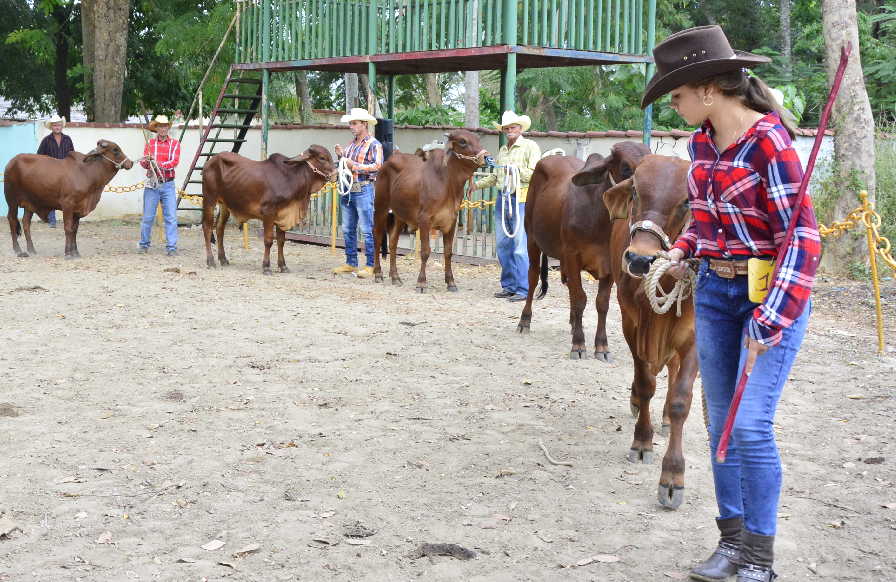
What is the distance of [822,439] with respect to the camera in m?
Result: 5.93

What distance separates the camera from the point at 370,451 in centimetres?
553

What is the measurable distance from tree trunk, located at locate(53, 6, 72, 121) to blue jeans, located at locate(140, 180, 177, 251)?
15016mm

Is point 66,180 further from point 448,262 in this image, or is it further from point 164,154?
point 448,262

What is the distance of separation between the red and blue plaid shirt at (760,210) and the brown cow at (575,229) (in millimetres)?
3144

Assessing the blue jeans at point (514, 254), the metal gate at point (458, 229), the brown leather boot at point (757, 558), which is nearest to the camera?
A: the brown leather boot at point (757, 558)

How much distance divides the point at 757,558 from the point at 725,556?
1.10 ft

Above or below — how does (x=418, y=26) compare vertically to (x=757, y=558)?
above

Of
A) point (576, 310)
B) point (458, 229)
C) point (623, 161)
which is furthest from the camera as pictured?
point (458, 229)

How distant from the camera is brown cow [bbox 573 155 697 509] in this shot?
452 centimetres

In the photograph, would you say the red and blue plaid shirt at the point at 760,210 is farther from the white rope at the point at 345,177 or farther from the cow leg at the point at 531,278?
the white rope at the point at 345,177

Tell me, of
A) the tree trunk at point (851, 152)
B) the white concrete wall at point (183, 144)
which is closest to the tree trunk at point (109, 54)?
the white concrete wall at point (183, 144)

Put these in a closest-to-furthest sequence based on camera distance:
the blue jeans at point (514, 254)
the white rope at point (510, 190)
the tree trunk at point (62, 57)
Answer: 1. the white rope at point (510, 190)
2. the blue jeans at point (514, 254)
3. the tree trunk at point (62, 57)

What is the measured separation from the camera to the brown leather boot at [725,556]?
12.5 ft

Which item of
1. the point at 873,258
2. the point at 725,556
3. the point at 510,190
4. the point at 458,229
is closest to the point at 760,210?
the point at 725,556
